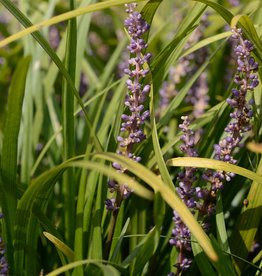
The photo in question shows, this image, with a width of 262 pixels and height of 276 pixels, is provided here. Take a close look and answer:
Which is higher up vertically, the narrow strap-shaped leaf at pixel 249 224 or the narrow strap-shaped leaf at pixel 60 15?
the narrow strap-shaped leaf at pixel 60 15

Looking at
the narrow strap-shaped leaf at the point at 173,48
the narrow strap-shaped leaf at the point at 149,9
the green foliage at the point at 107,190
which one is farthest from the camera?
the narrow strap-shaped leaf at the point at 173,48

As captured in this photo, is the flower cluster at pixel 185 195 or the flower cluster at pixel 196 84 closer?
the flower cluster at pixel 185 195

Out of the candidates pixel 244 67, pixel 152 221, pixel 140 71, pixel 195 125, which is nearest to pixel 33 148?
pixel 152 221

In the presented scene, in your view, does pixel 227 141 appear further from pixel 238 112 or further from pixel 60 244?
pixel 60 244

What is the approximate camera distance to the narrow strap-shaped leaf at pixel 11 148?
1496 mm

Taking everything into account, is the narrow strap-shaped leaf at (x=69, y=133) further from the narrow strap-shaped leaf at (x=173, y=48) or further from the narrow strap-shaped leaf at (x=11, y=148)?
the narrow strap-shaped leaf at (x=173, y=48)

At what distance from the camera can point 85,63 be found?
3705 mm

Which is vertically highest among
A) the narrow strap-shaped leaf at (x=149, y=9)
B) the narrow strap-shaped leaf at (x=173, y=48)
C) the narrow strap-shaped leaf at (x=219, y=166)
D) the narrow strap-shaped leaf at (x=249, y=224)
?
the narrow strap-shaped leaf at (x=149, y=9)

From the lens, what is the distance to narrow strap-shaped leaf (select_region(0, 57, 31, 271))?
150cm

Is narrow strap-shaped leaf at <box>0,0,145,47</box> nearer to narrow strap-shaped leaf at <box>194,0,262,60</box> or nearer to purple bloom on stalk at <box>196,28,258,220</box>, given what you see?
narrow strap-shaped leaf at <box>194,0,262,60</box>

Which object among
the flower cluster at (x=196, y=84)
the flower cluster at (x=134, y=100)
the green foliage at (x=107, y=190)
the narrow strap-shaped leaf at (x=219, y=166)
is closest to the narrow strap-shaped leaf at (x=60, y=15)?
the green foliage at (x=107, y=190)

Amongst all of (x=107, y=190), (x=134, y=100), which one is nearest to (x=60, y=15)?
(x=134, y=100)

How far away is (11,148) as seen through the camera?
1.71 metres

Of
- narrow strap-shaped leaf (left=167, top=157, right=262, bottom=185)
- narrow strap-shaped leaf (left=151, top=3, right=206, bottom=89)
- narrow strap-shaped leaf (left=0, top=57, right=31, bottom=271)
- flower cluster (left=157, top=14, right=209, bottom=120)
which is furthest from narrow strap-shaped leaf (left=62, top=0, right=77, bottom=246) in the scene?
flower cluster (left=157, top=14, right=209, bottom=120)
